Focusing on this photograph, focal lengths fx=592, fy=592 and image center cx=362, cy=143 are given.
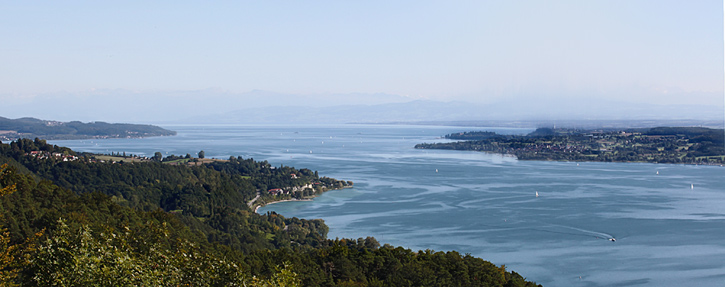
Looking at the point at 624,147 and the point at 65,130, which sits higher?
the point at 65,130

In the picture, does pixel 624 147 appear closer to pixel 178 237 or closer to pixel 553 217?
pixel 553 217

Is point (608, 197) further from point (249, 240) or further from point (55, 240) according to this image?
point (55, 240)

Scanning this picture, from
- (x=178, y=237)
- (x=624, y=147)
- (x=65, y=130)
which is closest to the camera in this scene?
(x=178, y=237)

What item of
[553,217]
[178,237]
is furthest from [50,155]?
[553,217]

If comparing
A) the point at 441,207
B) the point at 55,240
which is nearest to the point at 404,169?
the point at 441,207

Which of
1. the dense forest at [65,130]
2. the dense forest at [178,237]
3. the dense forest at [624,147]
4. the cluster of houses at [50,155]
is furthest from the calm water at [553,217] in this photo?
the dense forest at [65,130]

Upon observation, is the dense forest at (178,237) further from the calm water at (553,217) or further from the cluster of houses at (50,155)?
the calm water at (553,217)
